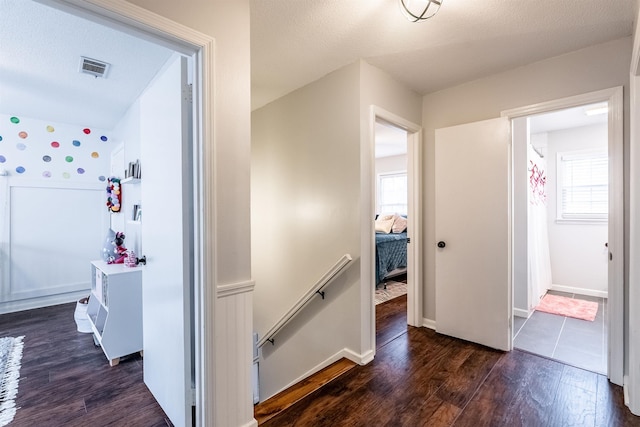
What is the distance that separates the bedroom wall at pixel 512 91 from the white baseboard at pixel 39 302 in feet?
14.9

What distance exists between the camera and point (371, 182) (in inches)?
92.1

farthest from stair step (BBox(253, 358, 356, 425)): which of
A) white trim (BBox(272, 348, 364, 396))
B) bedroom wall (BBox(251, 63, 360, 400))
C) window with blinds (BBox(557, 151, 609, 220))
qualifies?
window with blinds (BBox(557, 151, 609, 220))

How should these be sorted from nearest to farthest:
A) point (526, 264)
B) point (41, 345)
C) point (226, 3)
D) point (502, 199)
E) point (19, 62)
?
point (226, 3) → point (19, 62) → point (502, 199) → point (41, 345) → point (526, 264)

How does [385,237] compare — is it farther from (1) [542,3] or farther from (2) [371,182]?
(1) [542,3]

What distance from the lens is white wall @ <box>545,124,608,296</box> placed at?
12.8 ft

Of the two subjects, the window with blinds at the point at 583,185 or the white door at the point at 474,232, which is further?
the window with blinds at the point at 583,185

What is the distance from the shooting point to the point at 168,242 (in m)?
1.64

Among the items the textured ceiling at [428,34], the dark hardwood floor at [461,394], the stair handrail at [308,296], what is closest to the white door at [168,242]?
the dark hardwood floor at [461,394]

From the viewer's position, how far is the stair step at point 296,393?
1.71 metres

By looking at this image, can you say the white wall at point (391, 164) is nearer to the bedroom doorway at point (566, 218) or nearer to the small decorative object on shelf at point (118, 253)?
the bedroom doorway at point (566, 218)

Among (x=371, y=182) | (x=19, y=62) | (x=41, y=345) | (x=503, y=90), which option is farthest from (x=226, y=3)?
(x=41, y=345)

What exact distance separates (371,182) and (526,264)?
2.14 metres

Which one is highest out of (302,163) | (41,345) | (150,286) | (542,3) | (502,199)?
(542,3)

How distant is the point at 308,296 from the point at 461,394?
131cm
